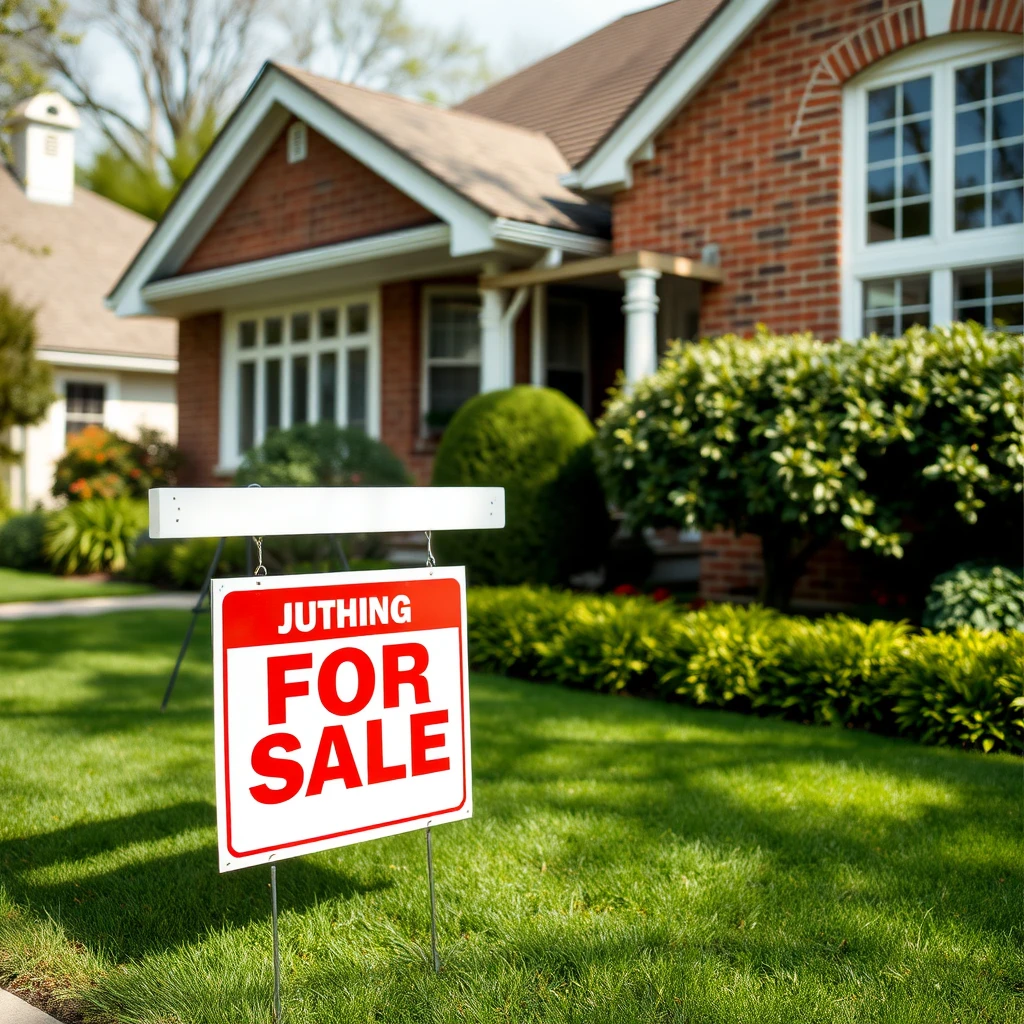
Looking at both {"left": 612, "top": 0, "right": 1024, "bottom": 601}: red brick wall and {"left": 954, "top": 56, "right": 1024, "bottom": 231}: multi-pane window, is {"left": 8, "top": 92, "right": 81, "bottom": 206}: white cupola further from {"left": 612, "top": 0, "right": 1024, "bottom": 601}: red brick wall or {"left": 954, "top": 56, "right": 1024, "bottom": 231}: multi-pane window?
{"left": 954, "top": 56, "right": 1024, "bottom": 231}: multi-pane window

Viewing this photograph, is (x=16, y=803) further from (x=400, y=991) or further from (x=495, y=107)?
(x=495, y=107)

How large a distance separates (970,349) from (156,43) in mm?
30003

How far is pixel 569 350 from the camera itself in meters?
13.2

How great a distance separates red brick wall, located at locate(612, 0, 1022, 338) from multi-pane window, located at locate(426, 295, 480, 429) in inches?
135

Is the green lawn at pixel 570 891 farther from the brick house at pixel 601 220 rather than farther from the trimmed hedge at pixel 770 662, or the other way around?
the brick house at pixel 601 220

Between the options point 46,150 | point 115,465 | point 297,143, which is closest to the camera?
point 297,143

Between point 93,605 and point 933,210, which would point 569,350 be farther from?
point 93,605

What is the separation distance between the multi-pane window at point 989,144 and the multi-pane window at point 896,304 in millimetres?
544

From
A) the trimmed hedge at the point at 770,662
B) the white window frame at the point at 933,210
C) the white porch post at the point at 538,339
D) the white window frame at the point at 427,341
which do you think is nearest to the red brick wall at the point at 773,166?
the white window frame at the point at 933,210

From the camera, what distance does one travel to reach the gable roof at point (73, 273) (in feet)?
67.9

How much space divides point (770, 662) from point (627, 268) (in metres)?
4.33

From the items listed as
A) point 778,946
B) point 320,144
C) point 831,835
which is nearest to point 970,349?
point 831,835

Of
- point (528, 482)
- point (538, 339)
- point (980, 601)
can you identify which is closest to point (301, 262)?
point (538, 339)

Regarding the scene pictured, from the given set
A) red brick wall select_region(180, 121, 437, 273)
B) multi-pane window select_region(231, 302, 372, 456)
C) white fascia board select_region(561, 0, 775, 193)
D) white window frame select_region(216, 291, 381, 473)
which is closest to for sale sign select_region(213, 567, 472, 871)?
white fascia board select_region(561, 0, 775, 193)
